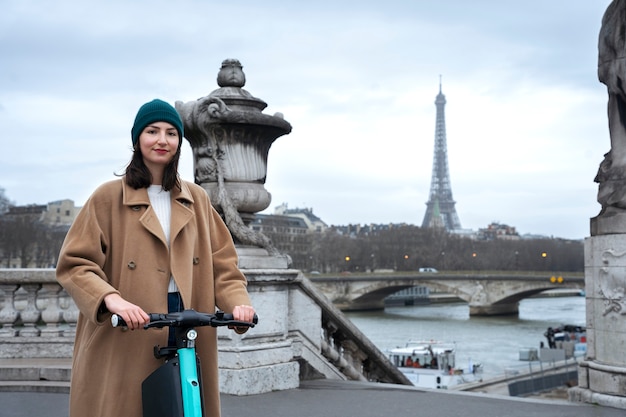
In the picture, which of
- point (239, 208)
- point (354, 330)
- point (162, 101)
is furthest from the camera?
point (354, 330)

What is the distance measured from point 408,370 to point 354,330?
19093 mm

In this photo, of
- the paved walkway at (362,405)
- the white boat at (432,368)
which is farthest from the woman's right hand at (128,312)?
the white boat at (432,368)

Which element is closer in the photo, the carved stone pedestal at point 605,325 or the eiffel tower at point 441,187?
the carved stone pedestal at point 605,325

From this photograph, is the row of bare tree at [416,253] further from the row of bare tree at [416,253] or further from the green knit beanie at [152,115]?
the green knit beanie at [152,115]

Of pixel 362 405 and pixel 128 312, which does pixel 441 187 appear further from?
pixel 128 312

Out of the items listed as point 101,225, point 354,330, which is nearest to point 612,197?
point 354,330

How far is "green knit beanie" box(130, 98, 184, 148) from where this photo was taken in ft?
8.51

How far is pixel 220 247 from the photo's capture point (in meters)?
2.76

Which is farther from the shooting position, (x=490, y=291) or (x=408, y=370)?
(x=490, y=291)

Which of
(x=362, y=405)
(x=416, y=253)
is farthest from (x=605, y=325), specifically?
(x=416, y=253)

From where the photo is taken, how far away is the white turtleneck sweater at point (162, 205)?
258 centimetres

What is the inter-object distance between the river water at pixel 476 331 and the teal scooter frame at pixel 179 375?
24.7 m

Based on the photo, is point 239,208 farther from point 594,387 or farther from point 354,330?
point 594,387

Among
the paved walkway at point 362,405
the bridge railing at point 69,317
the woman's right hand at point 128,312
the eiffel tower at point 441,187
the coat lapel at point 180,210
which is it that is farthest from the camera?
the eiffel tower at point 441,187
